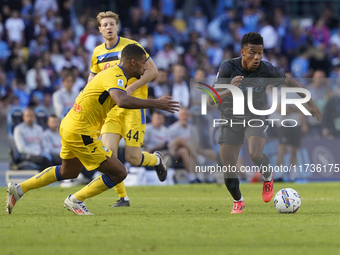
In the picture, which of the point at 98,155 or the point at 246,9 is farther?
the point at 246,9

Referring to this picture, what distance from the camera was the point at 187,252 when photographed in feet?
15.0

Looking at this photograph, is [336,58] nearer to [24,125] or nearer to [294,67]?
[294,67]

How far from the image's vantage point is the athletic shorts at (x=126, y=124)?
8.83 meters

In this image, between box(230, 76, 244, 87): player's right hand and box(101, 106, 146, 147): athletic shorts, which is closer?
box(230, 76, 244, 87): player's right hand

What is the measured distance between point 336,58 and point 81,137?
51.6ft

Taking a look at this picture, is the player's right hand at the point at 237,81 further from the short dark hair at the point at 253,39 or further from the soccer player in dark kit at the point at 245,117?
the short dark hair at the point at 253,39

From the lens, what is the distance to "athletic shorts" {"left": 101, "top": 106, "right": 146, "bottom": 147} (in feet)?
29.0

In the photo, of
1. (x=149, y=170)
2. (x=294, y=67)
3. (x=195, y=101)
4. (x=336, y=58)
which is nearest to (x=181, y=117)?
(x=195, y=101)

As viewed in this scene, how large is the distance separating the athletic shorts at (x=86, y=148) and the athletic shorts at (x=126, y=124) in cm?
188

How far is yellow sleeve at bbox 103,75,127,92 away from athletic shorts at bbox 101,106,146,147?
2179mm

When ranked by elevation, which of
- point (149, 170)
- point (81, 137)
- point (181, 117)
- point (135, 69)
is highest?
point (135, 69)

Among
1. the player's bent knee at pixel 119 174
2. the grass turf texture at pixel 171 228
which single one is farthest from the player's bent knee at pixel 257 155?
the player's bent knee at pixel 119 174

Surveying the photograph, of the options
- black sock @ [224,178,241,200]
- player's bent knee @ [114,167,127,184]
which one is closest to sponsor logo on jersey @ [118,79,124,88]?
player's bent knee @ [114,167,127,184]

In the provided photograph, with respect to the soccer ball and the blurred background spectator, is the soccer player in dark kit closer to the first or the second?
the soccer ball
